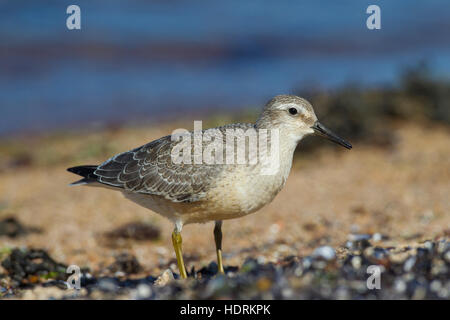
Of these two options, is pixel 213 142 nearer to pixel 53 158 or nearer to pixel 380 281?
pixel 380 281

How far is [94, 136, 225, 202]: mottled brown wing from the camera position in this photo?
570 cm

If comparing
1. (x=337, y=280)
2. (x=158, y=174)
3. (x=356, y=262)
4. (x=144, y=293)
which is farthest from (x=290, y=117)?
(x=144, y=293)

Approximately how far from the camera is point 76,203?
10.6 m

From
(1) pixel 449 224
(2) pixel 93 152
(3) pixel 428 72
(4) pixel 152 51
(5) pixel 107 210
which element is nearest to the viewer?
(1) pixel 449 224

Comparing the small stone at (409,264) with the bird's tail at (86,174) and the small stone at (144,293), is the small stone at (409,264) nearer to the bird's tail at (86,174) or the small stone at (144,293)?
the small stone at (144,293)

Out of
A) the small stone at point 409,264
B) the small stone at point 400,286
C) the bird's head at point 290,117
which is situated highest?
the bird's head at point 290,117

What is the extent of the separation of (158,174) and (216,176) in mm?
884

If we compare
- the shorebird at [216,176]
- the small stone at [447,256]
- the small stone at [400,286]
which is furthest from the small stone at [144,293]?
the small stone at [447,256]

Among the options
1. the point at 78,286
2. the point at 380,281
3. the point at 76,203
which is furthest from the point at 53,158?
the point at 380,281

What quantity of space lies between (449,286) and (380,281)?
0.53 metres

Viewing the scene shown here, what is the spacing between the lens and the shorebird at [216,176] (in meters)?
5.44

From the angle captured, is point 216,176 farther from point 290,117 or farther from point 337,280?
point 337,280

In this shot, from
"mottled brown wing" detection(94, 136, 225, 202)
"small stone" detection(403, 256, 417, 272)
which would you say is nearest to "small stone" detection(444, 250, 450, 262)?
"small stone" detection(403, 256, 417, 272)

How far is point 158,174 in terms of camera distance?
6.16 meters
